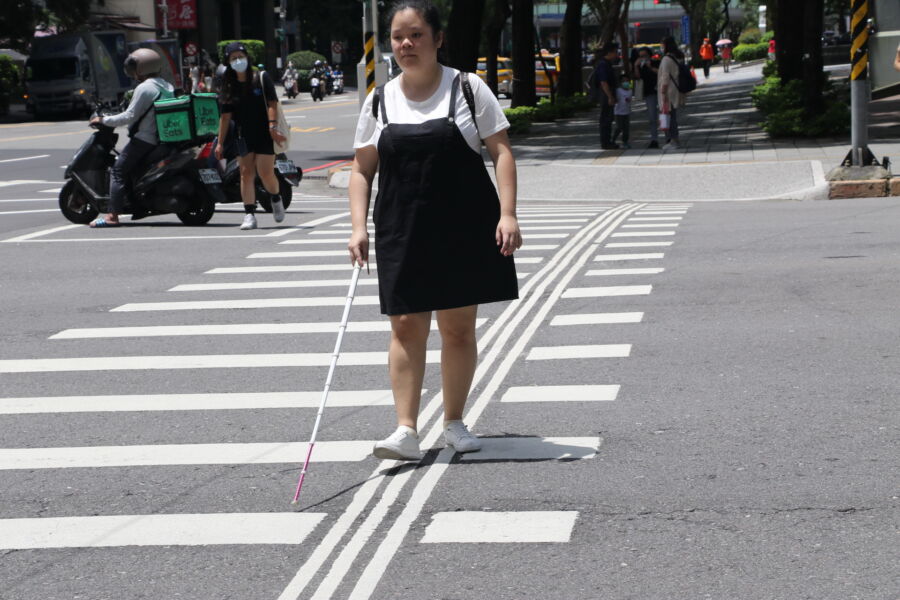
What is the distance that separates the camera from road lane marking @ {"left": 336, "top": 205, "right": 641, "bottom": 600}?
4707mm

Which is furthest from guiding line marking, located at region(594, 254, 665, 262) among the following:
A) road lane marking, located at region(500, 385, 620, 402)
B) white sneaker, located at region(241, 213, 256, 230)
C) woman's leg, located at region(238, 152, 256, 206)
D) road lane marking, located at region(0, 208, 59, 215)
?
road lane marking, located at region(0, 208, 59, 215)

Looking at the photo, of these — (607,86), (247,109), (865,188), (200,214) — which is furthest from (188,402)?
(607,86)

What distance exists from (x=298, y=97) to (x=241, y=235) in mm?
56093

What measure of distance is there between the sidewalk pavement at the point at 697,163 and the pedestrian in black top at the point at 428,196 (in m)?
12.3

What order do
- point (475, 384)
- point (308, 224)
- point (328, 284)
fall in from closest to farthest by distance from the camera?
1. point (475, 384)
2. point (328, 284)
3. point (308, 224)

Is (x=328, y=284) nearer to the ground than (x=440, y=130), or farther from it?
nearer to the ground

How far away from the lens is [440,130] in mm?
5766

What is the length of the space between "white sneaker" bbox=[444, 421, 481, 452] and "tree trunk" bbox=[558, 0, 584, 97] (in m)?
36.6

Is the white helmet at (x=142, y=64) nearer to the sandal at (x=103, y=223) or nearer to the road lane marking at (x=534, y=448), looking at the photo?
the sandal at (x=103, y=223)

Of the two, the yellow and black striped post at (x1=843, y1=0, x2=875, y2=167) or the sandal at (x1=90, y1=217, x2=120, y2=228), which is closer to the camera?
the sandal at (x1=90, y1=217, x2=120, y2=228)

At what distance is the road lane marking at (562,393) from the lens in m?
7.12

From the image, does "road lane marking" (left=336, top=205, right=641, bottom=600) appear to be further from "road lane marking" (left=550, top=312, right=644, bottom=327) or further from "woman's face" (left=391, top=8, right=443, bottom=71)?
"woman's face" (left=391, top=8, right=443, bottom=71)

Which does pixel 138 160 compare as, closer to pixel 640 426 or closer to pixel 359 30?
pixel 640 426

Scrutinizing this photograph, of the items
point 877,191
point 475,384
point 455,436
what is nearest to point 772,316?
point 475,384
